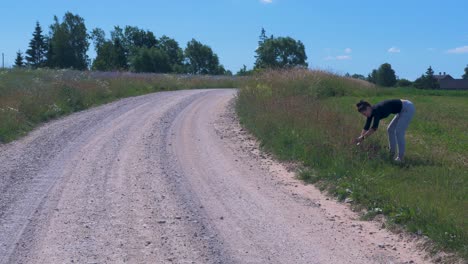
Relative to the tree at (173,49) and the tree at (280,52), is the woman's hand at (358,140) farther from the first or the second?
the tree at (173,49)

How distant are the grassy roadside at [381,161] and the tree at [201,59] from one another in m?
84.7

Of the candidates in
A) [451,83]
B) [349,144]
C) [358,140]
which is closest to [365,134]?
[358,140]

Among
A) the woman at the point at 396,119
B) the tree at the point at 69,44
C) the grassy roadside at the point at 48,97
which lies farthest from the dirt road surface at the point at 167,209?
the tree at the point at 69,44

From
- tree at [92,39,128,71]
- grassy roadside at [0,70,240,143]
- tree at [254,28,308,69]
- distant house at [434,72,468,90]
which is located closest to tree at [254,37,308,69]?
tree at [254,28,308,69]

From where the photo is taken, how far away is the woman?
1206 centimetres

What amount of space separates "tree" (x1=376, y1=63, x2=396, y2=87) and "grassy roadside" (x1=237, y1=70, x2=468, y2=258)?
112 feet

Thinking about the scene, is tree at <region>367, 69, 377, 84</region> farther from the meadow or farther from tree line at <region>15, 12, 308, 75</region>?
the meadow

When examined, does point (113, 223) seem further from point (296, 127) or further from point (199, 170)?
point (296, 127)

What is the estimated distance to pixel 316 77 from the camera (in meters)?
28.9

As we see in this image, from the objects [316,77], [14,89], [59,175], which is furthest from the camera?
[316,77]

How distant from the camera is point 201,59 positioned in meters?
106

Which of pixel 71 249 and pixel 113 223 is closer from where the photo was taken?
pixel 71 249

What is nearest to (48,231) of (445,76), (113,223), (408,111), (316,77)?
(113,223)

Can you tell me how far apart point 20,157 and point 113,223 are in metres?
6.10
